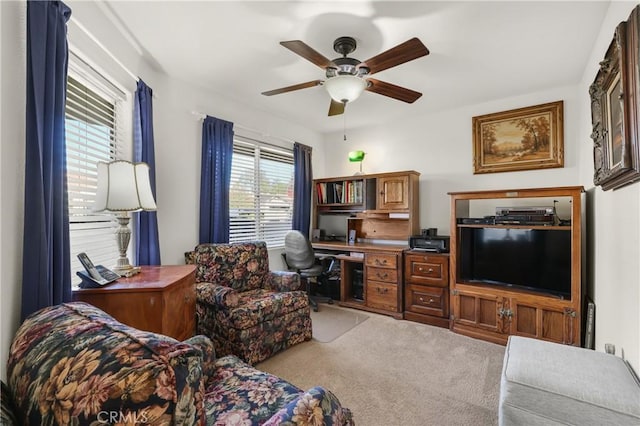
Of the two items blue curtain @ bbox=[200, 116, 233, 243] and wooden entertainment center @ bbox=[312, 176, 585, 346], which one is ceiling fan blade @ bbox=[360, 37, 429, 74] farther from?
blue curtain @ bbox=[200, 116, 233, 243]

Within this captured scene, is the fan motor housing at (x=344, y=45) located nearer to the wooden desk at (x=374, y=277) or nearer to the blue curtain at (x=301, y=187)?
the blue curtain at (x=301, y=187)

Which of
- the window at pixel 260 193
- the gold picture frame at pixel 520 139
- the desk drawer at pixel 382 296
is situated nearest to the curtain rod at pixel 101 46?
the window at pixel 260 193

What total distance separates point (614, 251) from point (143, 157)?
11.2ft

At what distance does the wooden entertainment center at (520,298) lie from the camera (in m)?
2.54

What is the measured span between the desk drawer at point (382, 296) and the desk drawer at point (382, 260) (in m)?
0.23

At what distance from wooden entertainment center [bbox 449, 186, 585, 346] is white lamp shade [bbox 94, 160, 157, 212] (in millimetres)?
2917

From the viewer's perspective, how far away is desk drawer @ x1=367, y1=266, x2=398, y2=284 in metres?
3.54

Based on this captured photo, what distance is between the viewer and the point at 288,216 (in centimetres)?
436

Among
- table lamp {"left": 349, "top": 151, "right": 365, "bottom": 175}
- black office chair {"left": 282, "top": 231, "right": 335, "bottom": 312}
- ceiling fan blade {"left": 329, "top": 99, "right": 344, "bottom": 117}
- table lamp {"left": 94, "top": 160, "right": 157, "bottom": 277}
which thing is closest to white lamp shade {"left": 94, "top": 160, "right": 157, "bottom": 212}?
table lamp {"left": 94, "top": 160, "right": 157, "bottom": 277}

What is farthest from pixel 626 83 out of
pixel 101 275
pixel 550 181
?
pixel 101 275

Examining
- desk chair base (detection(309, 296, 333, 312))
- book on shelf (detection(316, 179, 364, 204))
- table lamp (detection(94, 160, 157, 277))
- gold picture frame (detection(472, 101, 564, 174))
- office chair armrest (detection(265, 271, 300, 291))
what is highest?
gold picture frame (detection(472, 101, 564, 174))

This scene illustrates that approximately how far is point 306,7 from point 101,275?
2058mm

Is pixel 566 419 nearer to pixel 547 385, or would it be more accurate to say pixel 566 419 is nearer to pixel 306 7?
pixel 547 385

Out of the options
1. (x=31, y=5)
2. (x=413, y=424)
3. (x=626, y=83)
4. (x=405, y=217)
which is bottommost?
(x=413, y=424)
